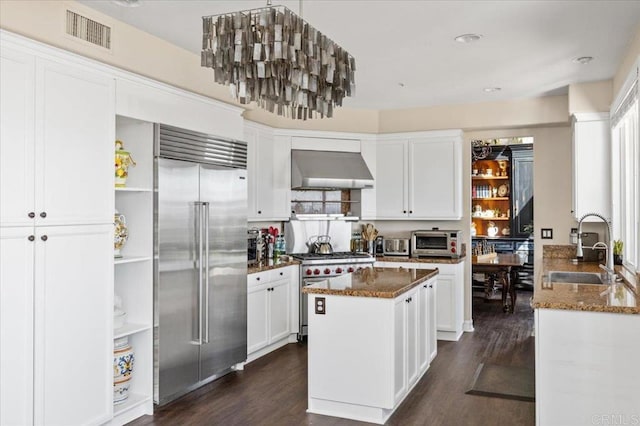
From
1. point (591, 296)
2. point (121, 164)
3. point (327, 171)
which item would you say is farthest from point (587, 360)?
point (327, 171)

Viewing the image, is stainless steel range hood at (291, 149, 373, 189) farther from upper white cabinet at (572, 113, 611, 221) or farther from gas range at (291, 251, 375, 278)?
upper white cabinet at (572, 113, 611, 221)

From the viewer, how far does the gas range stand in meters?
5.86

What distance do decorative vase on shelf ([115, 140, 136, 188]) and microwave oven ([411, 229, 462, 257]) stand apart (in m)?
3.75

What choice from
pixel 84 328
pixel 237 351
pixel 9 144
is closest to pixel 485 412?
pixel 237 351

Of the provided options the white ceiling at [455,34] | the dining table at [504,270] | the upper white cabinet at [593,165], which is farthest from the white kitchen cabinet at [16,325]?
the dining table at [504,270]

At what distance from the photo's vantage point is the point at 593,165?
16.8ft

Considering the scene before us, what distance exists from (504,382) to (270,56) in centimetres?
342

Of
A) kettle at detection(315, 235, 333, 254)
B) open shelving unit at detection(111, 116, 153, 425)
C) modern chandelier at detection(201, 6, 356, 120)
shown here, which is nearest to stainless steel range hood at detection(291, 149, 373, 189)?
kettle at detection(315, 235, 333, 254)

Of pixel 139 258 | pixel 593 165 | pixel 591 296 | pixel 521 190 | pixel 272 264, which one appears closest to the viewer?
pixel 591 296

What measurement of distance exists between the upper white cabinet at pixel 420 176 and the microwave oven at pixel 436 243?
20 centimetres

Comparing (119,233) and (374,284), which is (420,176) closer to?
(374,284)

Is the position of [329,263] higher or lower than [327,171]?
lower

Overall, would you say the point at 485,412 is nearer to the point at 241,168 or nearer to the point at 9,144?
the point at 241,168

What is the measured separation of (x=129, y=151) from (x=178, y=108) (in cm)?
51
